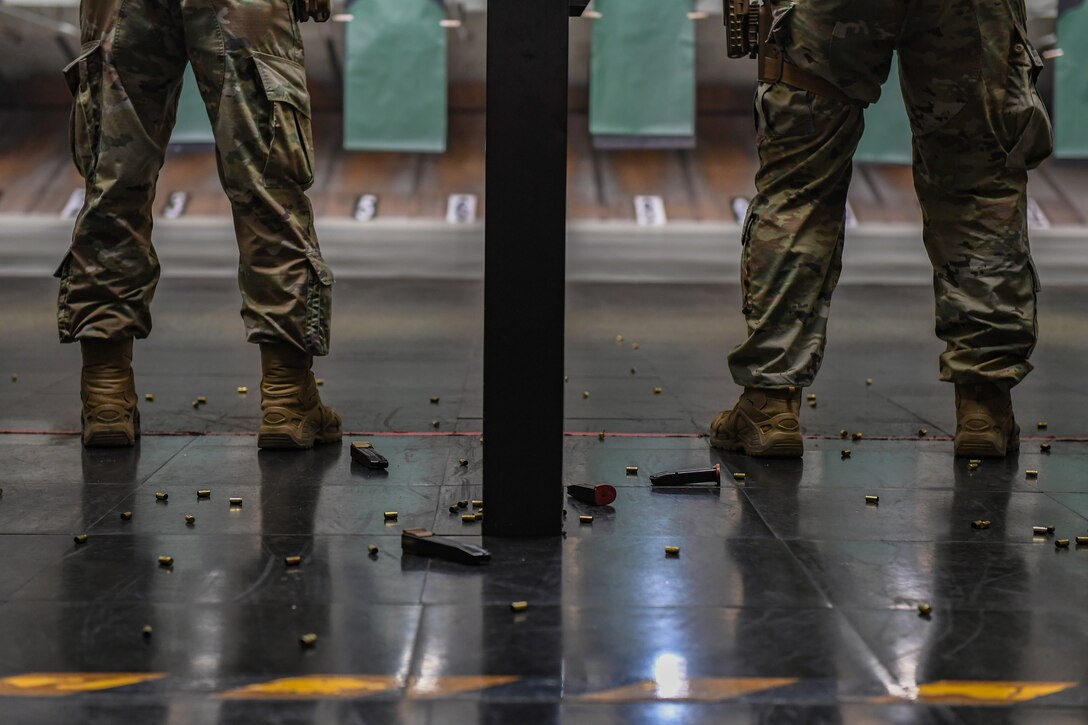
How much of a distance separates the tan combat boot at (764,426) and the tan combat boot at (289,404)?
2.45ft

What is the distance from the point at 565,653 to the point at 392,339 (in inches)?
121

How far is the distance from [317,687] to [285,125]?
1.38 meters

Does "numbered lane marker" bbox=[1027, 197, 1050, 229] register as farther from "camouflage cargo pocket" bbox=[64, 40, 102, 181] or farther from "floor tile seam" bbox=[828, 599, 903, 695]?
"floor tile seam" bbox=[828, 599, 903, 695]

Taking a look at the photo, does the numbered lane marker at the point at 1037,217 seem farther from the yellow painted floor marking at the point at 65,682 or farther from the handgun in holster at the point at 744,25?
the yellow painted floor marking at the point at 65,682

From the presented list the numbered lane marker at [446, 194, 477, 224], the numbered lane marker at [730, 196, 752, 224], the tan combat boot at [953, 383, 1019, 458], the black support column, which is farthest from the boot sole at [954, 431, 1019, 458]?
the numbered lane marker at [446, 194, 477, 224]

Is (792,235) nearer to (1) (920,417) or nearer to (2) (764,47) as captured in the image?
(2) (764,47)

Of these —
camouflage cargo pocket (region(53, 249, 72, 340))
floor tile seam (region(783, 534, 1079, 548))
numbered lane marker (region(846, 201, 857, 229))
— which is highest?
camouflage cargo pocket (region(53, 249, 72, 340))

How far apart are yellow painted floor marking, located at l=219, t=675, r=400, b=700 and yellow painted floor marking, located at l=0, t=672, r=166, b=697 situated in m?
0.10

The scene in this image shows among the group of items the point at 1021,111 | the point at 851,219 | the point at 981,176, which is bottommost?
the point at 851,219

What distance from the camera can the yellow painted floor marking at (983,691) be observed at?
3.86ft

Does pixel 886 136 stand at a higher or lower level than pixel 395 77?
lower

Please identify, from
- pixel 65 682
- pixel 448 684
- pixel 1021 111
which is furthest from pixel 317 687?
pixel 1021 111

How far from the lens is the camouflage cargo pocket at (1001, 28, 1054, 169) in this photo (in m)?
2.34

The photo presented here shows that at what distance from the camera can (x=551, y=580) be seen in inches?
60.4
